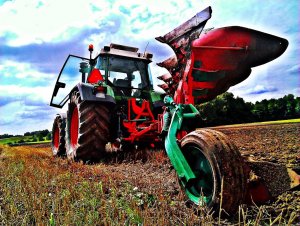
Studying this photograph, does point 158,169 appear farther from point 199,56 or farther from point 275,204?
point 275,204

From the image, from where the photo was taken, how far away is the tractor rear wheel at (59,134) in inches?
279

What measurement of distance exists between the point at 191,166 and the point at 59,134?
5.54 metres

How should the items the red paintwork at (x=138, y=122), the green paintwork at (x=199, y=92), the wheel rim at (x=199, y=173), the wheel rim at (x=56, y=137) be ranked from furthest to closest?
the wheel rim at (x=56, y=137) < the red paintwork at (x=138, y=122) < the green paintwork at (x=199, y=92) < the wheel rim at (x=199, y=173)

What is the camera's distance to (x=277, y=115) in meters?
23.4

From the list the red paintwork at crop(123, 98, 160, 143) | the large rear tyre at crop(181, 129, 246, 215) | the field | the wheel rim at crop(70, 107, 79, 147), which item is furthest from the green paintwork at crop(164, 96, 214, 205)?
the wheel rim at crop(70, 107, 79, 147)

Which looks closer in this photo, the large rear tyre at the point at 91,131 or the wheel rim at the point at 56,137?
the large rear tyre at the point at 91,131

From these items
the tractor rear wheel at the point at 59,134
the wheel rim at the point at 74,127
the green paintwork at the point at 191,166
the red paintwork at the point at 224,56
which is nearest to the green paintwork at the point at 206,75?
the red paintwork at the point at 224,56

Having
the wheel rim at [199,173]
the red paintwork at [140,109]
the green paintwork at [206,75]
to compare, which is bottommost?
the wheel rim at [199,173]

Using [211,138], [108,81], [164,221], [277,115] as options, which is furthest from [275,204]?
[277,115]

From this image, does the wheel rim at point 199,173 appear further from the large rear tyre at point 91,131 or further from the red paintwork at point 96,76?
the red paintwork at point 96,76

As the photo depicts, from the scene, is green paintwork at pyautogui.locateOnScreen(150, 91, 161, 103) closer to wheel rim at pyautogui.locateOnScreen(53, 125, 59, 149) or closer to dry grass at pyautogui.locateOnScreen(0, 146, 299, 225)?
dry grass at pyautogui.locateOnScreen(0, 146, 299, 225)

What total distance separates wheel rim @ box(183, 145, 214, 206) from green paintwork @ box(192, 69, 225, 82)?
4.51 ft

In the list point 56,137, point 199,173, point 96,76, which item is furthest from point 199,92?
point 56,137

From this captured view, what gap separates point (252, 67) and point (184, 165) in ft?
6.03
